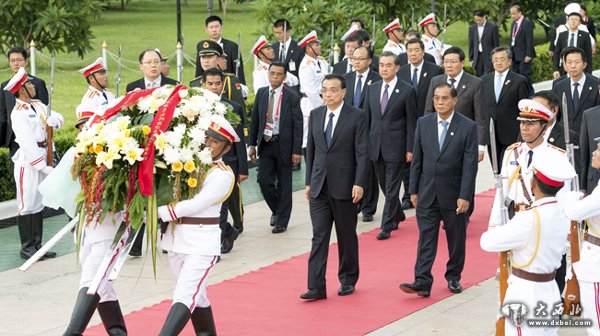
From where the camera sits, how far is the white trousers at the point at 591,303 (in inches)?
306

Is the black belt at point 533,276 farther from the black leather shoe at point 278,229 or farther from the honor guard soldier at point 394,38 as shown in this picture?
the honor guard soldier at point 394,38

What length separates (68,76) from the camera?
2880 cm

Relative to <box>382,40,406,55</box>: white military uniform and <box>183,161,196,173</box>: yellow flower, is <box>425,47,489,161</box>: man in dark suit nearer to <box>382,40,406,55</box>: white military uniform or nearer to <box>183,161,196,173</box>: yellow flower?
<box>382,40,406,55</box>: white military uniform

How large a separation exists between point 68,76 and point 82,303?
2117 cm

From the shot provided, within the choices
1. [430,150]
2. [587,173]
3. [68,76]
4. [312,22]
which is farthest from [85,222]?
[68,76]

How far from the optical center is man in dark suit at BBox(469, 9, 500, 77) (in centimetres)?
2358

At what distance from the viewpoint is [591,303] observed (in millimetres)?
7844

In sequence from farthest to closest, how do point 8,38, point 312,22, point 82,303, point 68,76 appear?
point 68,76 < point 8,38 < point 312,22 < point 82,303

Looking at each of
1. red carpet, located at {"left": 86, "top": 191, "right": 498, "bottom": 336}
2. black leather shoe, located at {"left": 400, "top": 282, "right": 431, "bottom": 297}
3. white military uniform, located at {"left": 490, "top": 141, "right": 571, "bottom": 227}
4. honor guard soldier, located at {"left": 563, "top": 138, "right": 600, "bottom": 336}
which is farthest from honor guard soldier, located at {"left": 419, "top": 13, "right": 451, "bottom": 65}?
honor guard soldier, located at {"left": 563, "top": 138, "right": 600, "bottom": 336}

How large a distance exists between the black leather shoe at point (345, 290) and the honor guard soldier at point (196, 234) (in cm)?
212

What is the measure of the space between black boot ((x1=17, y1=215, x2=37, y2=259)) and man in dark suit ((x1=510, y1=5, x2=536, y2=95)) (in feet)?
46.8

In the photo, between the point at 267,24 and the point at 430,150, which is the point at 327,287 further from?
the point at 267,24

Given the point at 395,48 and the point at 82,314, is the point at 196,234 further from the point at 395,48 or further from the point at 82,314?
the point at 395,48

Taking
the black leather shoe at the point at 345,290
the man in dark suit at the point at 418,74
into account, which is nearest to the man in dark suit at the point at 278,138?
the man in dark suit at the point at 418,74
